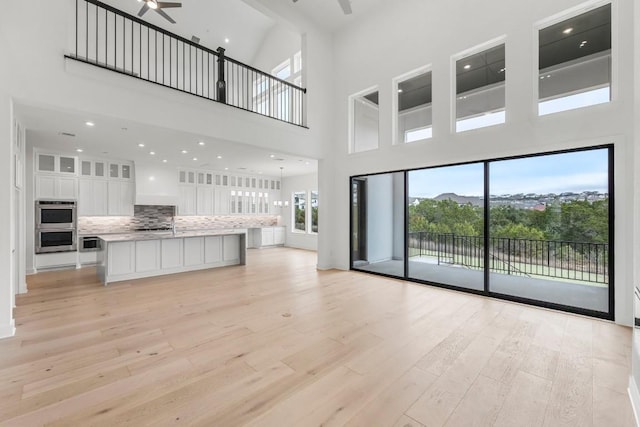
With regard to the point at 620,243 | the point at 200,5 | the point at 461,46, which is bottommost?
the point at 620,243

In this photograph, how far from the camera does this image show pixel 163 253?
5992mm

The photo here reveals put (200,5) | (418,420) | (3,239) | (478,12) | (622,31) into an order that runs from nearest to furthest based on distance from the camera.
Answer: (418,420), (3,239), (622,31), (478,12), (200,5)

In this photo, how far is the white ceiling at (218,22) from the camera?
25.4 feet

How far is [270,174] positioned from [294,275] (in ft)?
18.9

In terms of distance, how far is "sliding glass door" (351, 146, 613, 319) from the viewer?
377cm

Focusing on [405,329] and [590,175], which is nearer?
[405,329]

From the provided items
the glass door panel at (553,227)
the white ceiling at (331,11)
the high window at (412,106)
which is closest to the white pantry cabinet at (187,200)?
the white ceiling at (331,11)

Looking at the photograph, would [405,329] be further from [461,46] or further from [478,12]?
[478,12]

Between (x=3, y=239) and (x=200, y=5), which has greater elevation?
(x=200, y=5)

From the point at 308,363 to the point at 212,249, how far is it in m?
4.99

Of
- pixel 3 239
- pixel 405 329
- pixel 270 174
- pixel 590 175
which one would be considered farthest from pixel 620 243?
pixel 270 174

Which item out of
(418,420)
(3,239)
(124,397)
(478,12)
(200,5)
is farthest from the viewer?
(200,5)

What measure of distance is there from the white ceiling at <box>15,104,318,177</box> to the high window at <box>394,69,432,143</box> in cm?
296

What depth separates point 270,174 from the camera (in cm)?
1074
